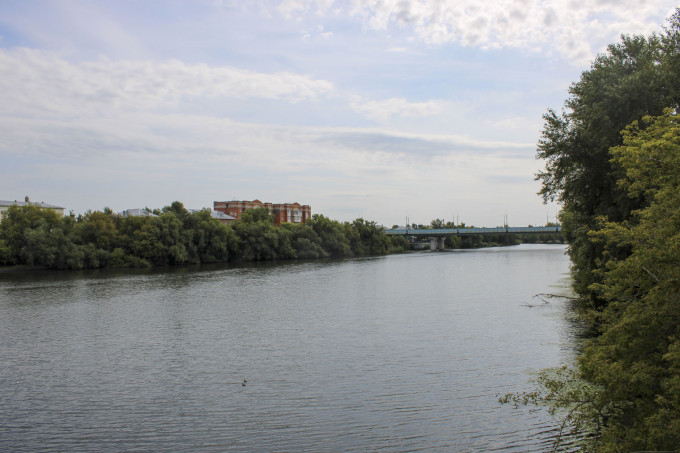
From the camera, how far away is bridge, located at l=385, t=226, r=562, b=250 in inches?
4673

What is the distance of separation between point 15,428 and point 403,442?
35.3 ft

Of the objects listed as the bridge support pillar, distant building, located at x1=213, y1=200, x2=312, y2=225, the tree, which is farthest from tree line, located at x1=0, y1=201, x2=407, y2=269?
the tree

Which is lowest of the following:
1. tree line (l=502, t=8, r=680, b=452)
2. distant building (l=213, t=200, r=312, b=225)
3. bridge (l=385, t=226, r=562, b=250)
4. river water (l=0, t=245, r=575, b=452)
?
river water (l=0, t=245, r=575, b=452)

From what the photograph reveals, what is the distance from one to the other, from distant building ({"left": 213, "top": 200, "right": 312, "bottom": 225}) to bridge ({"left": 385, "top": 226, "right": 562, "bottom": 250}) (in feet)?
119

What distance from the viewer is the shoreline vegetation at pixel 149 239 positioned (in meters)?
72.6

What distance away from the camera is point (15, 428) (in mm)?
14328

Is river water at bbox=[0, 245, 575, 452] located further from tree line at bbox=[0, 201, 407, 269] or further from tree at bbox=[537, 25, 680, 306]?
tree line at bbox=[0, 201, 407, 269]

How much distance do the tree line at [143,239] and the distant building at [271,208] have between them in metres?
62.1

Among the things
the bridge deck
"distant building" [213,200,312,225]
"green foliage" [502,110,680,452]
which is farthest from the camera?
"distant building" [213,200,312,225]

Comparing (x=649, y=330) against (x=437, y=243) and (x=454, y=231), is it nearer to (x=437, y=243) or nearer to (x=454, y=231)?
(x=454, y=231)

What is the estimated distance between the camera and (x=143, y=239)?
8012 centimetres

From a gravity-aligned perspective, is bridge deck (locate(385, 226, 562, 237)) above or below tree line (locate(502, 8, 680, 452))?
above

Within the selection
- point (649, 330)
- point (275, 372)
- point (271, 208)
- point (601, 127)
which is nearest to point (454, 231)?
point (271, 208)

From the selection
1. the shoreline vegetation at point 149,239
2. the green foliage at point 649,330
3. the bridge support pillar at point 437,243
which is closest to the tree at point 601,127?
the green foliage at point 649,330
